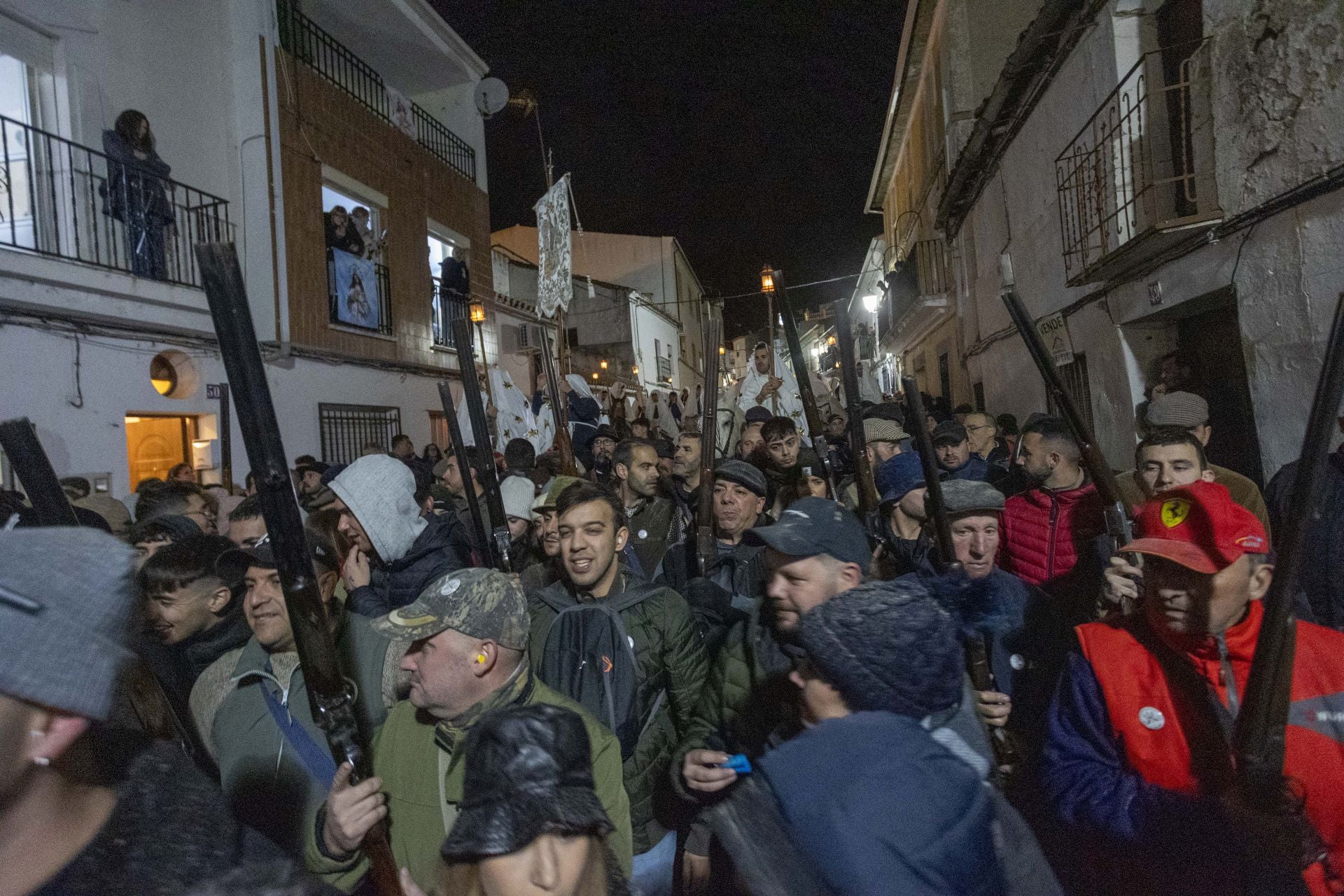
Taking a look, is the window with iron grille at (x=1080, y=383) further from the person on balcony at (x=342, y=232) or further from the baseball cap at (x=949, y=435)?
the person on balcony at (x=342, y=232)

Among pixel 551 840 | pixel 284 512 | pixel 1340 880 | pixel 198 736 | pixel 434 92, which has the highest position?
pixel 434 92

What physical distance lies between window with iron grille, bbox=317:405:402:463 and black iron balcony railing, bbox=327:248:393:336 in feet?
5.14

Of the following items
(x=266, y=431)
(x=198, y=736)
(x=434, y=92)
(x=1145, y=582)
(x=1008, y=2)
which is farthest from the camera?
(x=434, y=92)

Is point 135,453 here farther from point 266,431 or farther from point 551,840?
point 551,840

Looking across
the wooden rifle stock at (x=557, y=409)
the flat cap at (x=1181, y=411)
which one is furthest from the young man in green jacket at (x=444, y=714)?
the flat cap at (x=1181, y=411)

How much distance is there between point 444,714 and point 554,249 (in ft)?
24.8

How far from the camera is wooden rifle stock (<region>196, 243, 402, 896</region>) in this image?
1535 mm

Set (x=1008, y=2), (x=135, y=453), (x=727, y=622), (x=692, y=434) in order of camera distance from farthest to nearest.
A: (x=1008, y=2), (x=135, y=453), (x=692, y=434), (x=727, y=622)

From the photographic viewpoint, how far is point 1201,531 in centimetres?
196

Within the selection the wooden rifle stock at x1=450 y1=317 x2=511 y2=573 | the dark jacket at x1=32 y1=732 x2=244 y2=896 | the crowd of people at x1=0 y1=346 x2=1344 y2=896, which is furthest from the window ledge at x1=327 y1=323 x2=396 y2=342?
the dark jacket at x1=32 y1=732 x2=244 y2=896

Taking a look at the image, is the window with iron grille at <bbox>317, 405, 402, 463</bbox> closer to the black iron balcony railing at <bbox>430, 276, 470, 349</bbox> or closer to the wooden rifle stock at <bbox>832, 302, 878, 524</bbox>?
the black iron balcony railing at <bbox>430, 276, 470, 349</bbox>

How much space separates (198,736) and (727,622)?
2041 mm

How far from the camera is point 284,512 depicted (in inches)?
67.2

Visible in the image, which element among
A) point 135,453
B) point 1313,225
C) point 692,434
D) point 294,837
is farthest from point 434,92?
point 294,837
